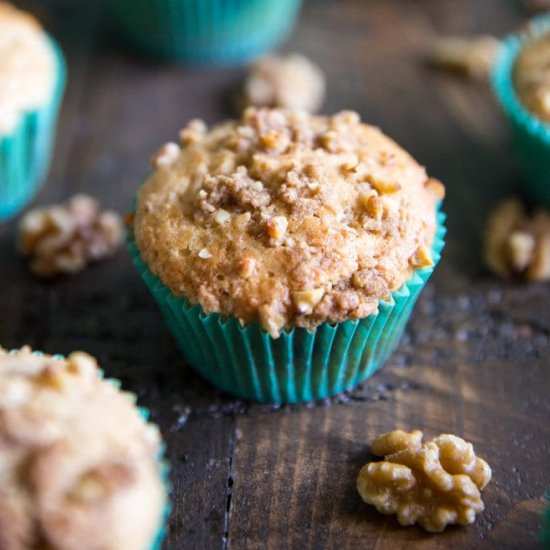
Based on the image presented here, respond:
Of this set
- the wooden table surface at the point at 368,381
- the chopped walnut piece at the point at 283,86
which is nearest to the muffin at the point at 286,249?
the wooden table surface at the point at 368,381

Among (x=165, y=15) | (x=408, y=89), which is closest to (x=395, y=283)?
(x=408, y=89)

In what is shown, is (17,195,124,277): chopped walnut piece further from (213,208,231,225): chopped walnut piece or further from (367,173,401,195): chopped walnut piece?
(367,173,401,195): chopped walnut piece

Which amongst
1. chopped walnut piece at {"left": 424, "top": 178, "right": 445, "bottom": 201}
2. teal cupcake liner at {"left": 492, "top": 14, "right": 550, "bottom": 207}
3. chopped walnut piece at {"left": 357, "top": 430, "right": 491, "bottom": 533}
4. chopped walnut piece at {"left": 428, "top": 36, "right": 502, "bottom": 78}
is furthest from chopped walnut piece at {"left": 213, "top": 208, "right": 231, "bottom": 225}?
chopped walnut piece at {"left": 428, "top": 36, "right": 502, "bottom": 78}

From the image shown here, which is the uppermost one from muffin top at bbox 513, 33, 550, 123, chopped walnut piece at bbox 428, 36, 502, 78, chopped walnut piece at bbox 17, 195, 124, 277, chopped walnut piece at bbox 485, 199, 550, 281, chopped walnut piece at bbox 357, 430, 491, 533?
muffin top at bbox 513, 33, 550, 123

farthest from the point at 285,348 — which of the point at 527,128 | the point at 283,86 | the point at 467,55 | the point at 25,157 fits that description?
the point at 467,55

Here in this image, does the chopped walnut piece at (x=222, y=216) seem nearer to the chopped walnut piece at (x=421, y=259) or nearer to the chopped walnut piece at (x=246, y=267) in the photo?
the chopped walnut piece at (x=246, y=267)

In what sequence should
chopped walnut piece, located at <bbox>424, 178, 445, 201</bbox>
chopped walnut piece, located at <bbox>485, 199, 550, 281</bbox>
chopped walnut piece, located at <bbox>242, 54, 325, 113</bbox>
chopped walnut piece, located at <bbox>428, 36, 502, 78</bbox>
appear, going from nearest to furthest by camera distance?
chopped walnut piece, located at <bbox>424, 178, 445, 201</bbox> < chopped walnut piece, located at <bbox>485, 199, 550, 281</bbox> < chopped walnut piece, located at <bbox>242, 54, 325, 113</bbox> < chopped walnut piece, located at <bbox>428, 36, 502, 78</bbox>

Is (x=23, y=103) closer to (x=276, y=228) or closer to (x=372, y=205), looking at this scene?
(x=276, y=228)
